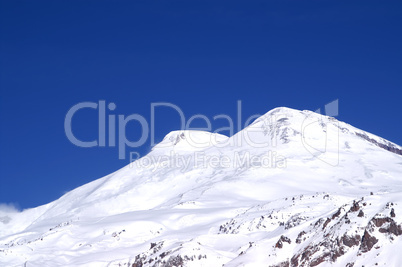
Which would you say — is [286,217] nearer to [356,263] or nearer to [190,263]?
[190,263]

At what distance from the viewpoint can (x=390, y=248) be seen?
363ft

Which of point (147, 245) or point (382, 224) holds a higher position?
point (382, 224)

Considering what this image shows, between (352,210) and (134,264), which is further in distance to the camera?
(134,264)

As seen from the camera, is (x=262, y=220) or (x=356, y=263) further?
(x=262, y=220)

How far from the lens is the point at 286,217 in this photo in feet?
595

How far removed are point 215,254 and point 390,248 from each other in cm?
4101

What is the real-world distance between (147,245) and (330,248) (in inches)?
3419

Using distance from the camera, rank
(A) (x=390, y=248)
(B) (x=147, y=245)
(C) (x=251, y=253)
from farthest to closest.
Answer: (B) (x=147, y=245) < (C) (x=251, y=253) < (A) (x=390, y=248)

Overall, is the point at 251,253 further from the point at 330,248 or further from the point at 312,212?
the point at 312,212

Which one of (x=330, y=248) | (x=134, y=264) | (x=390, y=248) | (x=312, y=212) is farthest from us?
(x=312, y=212)

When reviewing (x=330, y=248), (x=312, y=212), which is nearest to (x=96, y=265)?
(x=312, y=212)

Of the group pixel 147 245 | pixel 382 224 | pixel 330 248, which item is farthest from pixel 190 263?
pixel 147 245

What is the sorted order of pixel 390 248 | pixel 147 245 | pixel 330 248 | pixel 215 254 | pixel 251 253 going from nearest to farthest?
1. pixel 390 248
2. pixel 330 248
3. pixel 251 253
4. pixel 215 254
5. pixel 147 245

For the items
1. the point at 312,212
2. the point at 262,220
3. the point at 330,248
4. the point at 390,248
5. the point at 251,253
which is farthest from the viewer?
the point at 262,220
